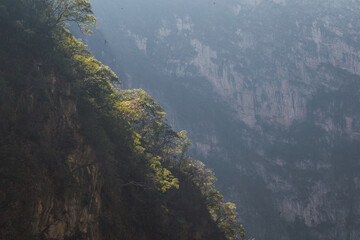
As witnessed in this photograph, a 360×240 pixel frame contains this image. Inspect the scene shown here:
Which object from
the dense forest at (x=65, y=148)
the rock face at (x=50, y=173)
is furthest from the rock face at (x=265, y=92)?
the rock face at (x=50, y=173)

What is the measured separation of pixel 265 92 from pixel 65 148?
104752mm

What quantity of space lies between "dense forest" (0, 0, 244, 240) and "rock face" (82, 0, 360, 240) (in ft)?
242

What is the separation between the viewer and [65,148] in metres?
16.1

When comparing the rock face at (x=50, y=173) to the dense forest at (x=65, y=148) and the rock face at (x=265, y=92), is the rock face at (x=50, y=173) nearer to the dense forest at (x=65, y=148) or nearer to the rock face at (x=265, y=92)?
the dense forest at (x=65, y=148)

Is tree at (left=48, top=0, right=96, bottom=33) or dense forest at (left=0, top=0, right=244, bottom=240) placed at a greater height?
tree at (left=48, top=0, right=96, bottom=33)

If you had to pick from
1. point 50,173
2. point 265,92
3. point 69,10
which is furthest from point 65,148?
point 265,92

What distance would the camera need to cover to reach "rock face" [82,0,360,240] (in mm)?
92000

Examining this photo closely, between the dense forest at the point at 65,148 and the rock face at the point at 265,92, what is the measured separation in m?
73.7

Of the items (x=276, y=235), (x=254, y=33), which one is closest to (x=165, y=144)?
(x=276, y=235)

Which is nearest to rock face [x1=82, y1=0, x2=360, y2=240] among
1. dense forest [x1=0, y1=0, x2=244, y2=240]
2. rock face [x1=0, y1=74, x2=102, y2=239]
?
dense forest [x1=0, y1=0, x2=244, y2=240]

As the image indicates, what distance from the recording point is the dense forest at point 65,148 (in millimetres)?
12000

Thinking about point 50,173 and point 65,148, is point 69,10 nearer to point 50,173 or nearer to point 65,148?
point 65,148

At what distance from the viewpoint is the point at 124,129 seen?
78.0ft

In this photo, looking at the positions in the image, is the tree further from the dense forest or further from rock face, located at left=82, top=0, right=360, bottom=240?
rock face, located at left=82, top=0, right=360, bottom=240
